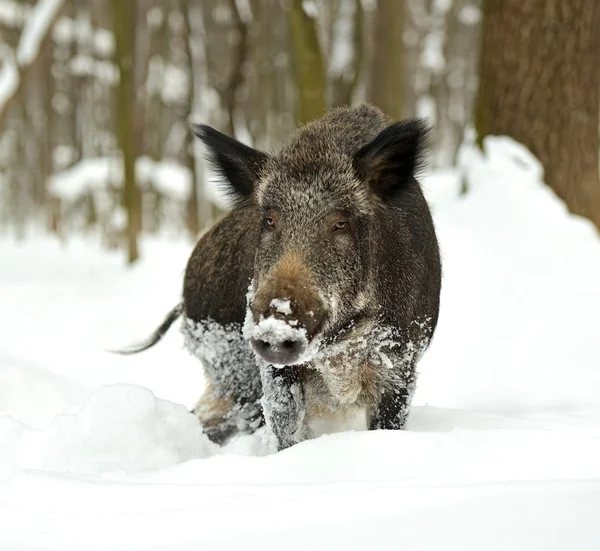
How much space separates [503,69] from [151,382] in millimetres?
4566

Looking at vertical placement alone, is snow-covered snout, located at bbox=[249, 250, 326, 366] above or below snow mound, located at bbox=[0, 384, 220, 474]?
above

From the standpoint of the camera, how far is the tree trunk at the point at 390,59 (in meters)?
12.9

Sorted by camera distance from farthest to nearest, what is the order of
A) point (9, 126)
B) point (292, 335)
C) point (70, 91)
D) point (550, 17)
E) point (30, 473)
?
1. point (9, 126)
2. point (70, 91)
3. point (550, 17)
4. point (292, 335)
5. point (30, 473)

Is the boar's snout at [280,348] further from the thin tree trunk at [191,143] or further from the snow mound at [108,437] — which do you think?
the thin tree trunk at [191,143]

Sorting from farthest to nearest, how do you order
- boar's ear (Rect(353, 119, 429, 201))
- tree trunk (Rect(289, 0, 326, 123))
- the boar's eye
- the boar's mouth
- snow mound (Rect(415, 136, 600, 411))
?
1. tree trunk (Rect(289, 0, 326, 123))
2. snow mound (Rect(415, 136, 600, 411))
3. boar's ear (Rect(353, 119, 429, 201))
4. the boar's eye
5. the boar's mouth

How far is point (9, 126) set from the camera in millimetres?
40594

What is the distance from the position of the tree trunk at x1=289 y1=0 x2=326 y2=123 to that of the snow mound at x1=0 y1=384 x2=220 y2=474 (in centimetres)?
639

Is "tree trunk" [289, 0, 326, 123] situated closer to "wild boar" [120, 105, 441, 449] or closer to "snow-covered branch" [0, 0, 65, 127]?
"snow-covered branch" [0, 0, 65, 127]

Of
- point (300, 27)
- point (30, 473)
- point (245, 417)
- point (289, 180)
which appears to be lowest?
point (245, 417)

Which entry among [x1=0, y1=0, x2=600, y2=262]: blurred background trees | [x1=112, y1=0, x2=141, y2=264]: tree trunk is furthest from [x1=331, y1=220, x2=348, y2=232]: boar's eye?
[x1=112, y1=0, x2=141, y2=264]: tree trunk

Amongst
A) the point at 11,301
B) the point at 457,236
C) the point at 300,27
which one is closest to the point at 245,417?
the point at 457,236

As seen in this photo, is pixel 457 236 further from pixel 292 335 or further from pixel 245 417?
pixel 292 335

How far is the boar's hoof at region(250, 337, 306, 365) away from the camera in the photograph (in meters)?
3.09

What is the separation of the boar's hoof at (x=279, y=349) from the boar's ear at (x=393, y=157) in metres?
1.20
